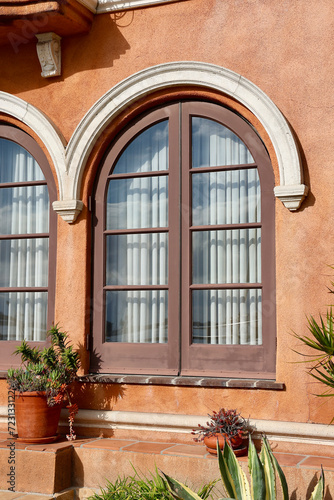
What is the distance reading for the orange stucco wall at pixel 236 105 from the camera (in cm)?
516

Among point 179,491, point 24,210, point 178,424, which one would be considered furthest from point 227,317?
point 24,210

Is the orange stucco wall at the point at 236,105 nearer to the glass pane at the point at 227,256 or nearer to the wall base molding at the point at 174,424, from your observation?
the wall base molding at the point at 174,424

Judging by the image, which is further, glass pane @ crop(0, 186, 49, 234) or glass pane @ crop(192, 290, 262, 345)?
glass pane @ crop(0, 186, 49, 234)

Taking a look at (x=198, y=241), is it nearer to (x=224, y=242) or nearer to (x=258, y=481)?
(x=224, y=242)

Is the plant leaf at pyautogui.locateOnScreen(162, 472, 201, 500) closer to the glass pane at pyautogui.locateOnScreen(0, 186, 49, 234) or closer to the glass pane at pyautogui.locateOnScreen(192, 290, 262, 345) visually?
the glass pane at pyautogui.locateOnScreen(192, 290, 262, 345)

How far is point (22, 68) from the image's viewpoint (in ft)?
20.9

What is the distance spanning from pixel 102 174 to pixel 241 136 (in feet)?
4.49

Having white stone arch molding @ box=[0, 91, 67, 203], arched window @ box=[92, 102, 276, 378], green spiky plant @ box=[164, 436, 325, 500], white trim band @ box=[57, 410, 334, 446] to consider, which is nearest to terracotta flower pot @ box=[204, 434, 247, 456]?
white trim band @ box=[57, 410, 334, 446]

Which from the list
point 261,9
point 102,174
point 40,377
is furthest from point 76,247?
point 261,9

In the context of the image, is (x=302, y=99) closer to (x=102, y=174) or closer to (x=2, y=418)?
(x=102, y=174)

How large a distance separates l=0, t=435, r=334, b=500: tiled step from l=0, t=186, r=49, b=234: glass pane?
6.96 ft

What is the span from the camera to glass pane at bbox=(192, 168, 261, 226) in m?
5.64

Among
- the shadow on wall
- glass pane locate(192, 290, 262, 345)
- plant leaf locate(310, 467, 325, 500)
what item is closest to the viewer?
plant leaf locate(310, 467, 325, 500)

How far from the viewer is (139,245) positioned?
598cm
